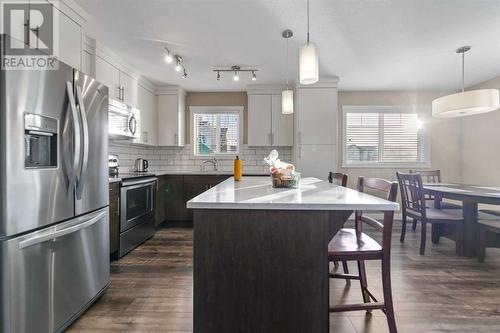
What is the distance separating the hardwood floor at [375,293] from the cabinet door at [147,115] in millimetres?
1881

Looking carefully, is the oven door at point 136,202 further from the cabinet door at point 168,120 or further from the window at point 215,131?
the window at point 215,131

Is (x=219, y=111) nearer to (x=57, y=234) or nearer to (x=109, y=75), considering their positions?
(x=109, y=75)

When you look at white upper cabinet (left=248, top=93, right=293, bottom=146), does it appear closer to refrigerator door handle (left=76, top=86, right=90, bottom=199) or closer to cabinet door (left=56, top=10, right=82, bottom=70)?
cabinet door (left=56, top=10, right=82, bottom=70)

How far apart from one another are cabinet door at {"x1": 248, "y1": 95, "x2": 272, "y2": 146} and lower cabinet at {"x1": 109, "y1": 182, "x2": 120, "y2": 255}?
97.3 inches

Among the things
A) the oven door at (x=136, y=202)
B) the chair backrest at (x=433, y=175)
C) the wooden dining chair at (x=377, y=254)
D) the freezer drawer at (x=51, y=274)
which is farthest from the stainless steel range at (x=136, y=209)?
the chair backrest at (x=433, y=175)

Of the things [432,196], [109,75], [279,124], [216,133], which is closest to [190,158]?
[216,133]

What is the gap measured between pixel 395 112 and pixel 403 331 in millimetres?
4147

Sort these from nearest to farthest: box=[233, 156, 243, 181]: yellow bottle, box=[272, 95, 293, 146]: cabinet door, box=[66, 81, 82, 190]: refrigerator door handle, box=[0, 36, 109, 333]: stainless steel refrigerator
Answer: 1. box=[0, 36, 109, 333]: stainless steel refrigerator
2. box=[66, 81, 82, 190]: refrigerator door handle
3. box=[233, 156, 243, 181]: yellow bottle
4. box=[272, 95, 293, 146]: cabinet door

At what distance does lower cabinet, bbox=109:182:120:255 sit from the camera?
2689 millimetres

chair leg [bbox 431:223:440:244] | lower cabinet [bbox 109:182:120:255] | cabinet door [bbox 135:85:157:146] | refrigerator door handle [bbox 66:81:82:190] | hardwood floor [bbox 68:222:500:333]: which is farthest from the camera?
cabinet door [bbox 135:85:157:146]

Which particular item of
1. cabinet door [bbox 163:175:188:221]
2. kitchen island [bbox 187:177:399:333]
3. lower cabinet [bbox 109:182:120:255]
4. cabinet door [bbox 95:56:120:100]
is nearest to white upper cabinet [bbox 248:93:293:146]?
cabinet door [bbox 163:175:188:221]

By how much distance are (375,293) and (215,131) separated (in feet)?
12.2

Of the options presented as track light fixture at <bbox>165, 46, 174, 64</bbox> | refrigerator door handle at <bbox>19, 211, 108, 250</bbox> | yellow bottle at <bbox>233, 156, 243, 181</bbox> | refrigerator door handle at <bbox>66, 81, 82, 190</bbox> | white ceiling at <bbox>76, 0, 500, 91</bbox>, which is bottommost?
refrigerator door handle at <bbox>19, 211, 108, 250</bbox>

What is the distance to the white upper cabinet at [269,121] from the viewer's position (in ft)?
15.0
